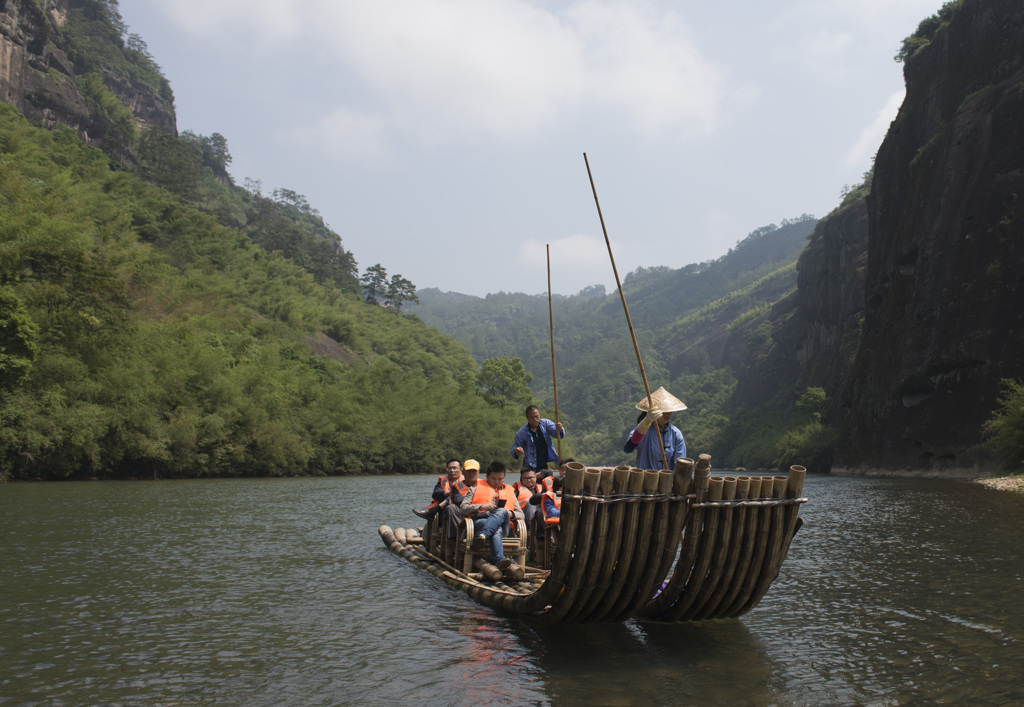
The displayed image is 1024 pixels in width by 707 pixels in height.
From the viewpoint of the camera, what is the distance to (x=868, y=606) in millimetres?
9211

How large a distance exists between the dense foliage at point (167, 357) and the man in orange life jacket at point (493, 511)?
984 inches

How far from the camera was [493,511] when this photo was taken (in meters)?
10.1

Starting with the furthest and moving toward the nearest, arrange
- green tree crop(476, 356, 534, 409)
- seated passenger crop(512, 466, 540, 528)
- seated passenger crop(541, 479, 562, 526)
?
green tree crop(476, 356, 534, 409) < seated passenger crop(512, 466, 540, 528) < seated passenger crop(541, 479, 562, 526)

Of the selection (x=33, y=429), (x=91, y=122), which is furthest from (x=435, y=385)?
(x=91, y=122)

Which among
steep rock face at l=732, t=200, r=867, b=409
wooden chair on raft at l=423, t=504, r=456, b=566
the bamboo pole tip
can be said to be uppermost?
steep rock face at l=732, t=200, r=867, b=409

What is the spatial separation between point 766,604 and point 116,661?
7473 mm

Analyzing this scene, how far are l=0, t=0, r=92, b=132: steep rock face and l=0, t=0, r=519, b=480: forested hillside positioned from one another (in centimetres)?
19

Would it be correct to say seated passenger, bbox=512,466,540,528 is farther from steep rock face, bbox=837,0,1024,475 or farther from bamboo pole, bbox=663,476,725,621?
steep rock face, bbox=837,0,1024,475

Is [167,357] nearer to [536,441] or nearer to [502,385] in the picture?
[536,441]

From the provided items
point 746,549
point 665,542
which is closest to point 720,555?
point 746,549

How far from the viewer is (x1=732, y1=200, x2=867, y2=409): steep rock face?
231ft

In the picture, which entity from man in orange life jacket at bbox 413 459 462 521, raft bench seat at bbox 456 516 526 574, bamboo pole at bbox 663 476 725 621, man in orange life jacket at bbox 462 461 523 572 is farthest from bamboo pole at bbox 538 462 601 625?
man in orange life jacket at bbox 413 459 462 521

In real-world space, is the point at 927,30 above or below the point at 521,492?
above

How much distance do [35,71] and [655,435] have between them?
7970 centimetres
